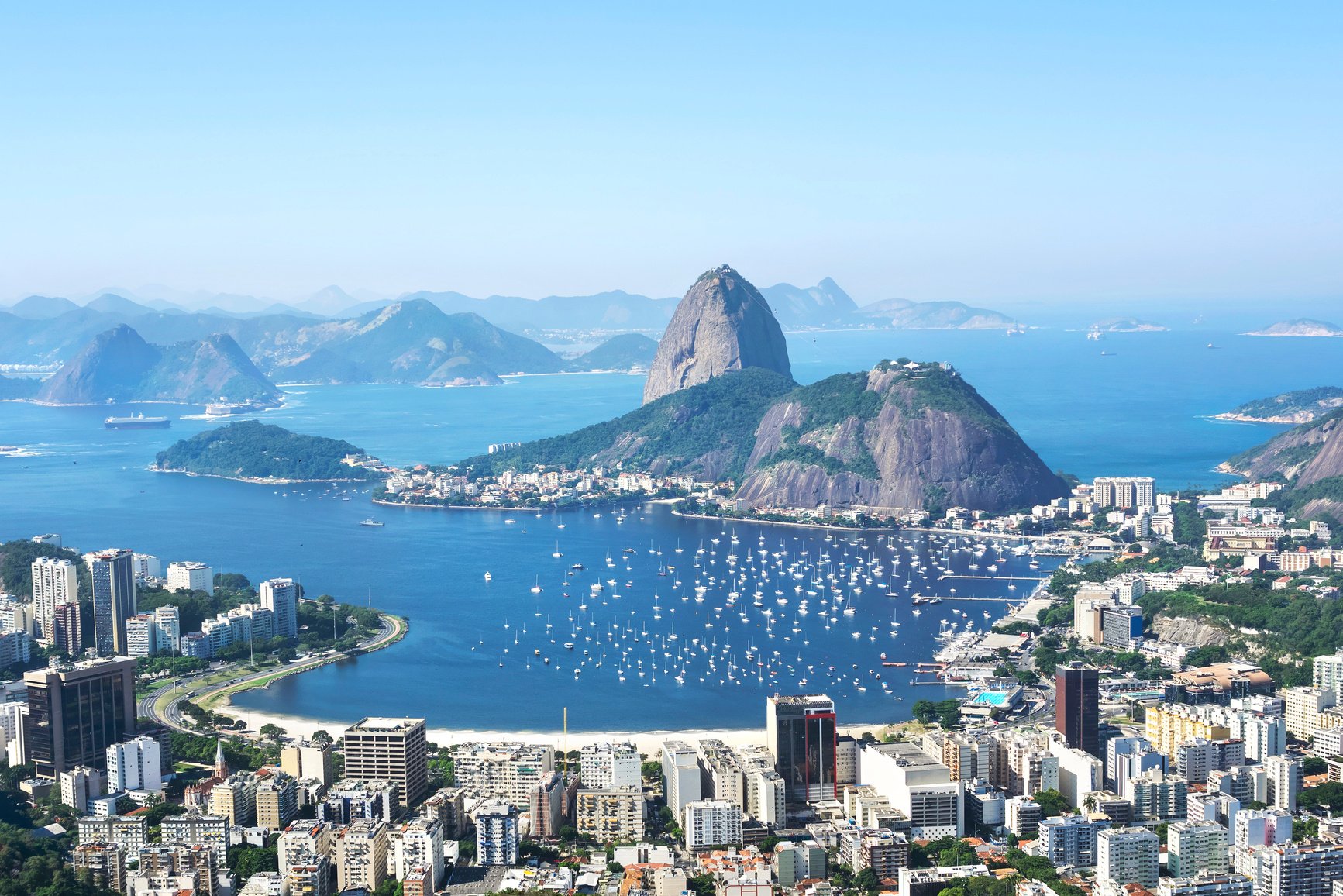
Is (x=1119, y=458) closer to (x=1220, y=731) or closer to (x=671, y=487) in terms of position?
(x=671, y=487)

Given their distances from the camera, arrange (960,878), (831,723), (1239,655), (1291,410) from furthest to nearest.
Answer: (1291,410) < (1239,655) < (831,723) < (960,878)

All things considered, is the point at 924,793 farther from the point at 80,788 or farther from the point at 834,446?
the point at 834,446

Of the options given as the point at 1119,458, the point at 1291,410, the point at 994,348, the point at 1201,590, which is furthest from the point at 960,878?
the point at 994,348

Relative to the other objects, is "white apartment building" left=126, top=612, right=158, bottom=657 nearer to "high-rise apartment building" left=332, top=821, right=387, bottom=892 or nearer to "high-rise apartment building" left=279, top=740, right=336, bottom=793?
"high-rise apartment building" left=279, top=740, right=336, bottom=793

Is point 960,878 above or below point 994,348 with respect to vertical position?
below

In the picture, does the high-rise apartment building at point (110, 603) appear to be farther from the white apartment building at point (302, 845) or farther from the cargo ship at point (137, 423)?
the cargo ship at point (137, 423)

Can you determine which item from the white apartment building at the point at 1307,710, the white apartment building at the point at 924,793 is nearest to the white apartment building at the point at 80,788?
the white apartment building at the point at 924,793

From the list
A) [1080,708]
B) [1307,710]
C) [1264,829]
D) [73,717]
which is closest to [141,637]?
[73,717]
